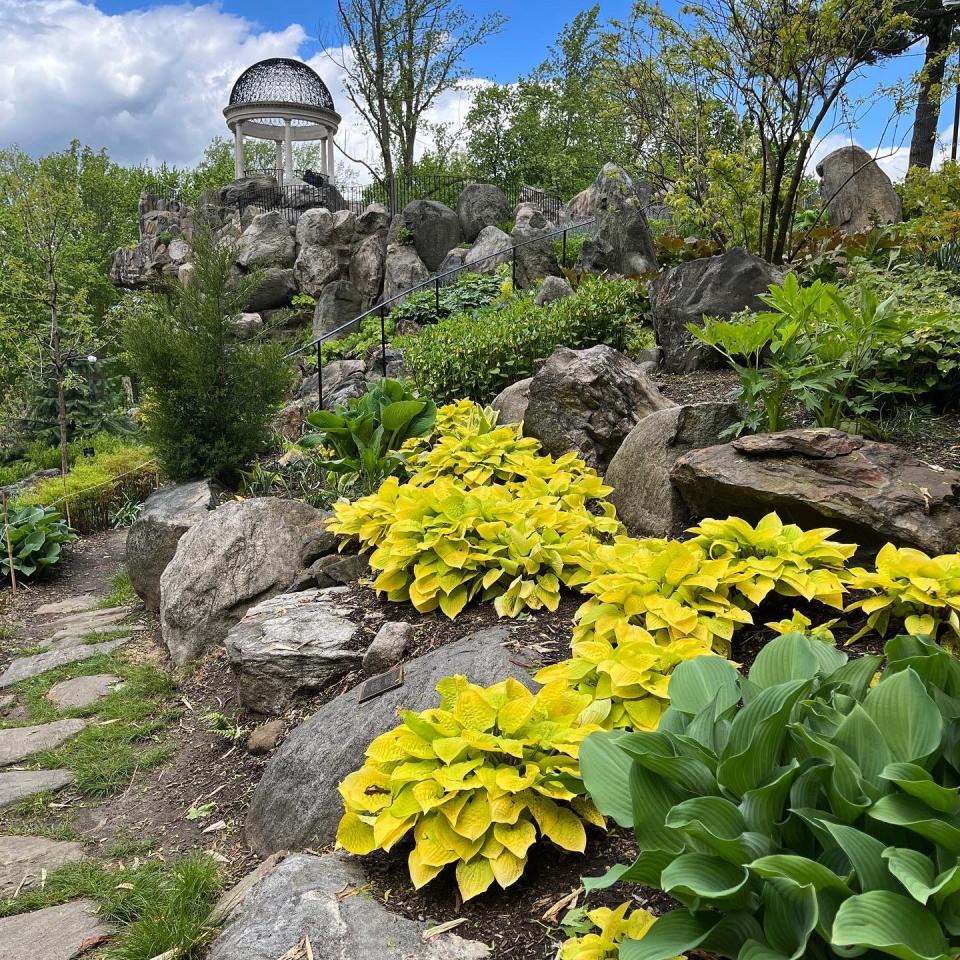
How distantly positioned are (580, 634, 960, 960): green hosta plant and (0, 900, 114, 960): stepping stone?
176cm

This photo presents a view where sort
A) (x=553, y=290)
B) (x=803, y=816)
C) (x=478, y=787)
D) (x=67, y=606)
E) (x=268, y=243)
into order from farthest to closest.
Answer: (x=268, y=243) < (x=553, y=290) < (x=67, y=606) < (x=478, y=787) < (x=803, y=816)

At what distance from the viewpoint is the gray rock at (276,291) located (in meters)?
18.3

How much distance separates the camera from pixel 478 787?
2008 mm

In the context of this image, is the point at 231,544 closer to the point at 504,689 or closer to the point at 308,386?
the point at 504,689

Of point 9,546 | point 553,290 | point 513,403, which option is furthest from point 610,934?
point 553,290

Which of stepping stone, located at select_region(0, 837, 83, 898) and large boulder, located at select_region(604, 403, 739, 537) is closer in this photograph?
stepping stone, located at select_region(0, 837, 83, 898)

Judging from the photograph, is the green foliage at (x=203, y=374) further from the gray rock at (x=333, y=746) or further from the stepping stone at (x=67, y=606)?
the gray rock at (x=333, y=746)

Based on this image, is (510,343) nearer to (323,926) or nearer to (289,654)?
(289,654)

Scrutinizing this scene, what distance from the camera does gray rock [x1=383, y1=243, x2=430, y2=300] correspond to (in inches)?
648

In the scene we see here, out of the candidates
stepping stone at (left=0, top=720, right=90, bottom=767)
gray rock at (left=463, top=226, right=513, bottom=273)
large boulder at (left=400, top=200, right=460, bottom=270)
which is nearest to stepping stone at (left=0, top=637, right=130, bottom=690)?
stepping stone at (left=0, top=720, right=90, bottom=767)

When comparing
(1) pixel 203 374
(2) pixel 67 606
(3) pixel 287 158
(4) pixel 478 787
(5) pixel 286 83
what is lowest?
(2) pixel 67 606

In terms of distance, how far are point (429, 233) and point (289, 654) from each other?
1471 centimetres

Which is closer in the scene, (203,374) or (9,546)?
(203,374)

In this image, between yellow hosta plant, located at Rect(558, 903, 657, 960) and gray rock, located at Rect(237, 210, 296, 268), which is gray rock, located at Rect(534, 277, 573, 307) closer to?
yellow hosta plant, located at Rect(558, 903, 657, 960)
